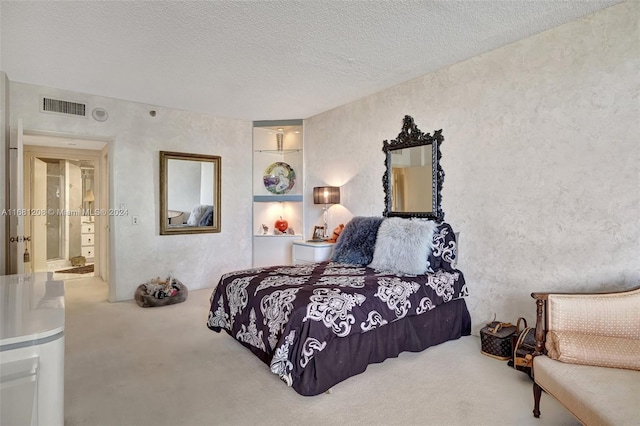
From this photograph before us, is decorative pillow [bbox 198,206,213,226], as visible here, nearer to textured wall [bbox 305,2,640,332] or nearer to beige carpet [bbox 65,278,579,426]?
beige carpet [bbox 65,278,579,426]

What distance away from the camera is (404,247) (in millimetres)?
3205

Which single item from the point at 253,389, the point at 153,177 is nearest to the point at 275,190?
the point at 153,177

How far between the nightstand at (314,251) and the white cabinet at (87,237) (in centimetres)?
526

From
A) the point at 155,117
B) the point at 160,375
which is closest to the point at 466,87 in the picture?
the point at 160,375

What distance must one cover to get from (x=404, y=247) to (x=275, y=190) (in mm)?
2868

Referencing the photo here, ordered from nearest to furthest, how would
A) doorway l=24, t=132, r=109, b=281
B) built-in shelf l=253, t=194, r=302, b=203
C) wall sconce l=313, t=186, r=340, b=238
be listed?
wall sconce l=313, t=186, r=340, b=238 < built-in shelf l=253, t=194, r=302, b=203 < doorway l=24, t=132, r=109, b=281

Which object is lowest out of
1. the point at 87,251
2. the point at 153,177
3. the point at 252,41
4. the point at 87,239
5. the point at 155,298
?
the point at 155,298

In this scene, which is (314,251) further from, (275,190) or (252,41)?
(252,41)

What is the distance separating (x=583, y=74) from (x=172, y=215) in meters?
4.82

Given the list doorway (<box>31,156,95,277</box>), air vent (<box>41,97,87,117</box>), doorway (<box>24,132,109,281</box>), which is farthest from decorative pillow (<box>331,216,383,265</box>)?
doorway (<box>31,156,95,277</box>)

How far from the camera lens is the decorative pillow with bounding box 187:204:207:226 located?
508 centimetres

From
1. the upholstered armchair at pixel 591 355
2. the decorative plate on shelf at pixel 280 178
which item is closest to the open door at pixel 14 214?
the decorative plate on shelf at pixel 280 178

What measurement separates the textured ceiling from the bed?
161cm

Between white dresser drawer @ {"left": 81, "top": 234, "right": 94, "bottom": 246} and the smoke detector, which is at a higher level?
the smoke detector
